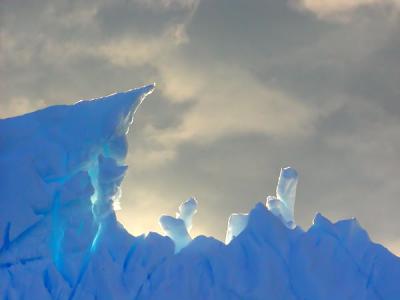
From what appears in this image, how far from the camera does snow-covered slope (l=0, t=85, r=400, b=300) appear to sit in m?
18.8

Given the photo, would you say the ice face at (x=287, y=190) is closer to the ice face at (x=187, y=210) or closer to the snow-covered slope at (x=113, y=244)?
the snow-covered slope at (x=113, y=244)

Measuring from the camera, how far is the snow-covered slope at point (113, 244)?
18.8 metres

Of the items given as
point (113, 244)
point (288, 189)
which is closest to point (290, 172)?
point (288, 189)

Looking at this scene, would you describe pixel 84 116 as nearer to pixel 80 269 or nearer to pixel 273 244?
pixel 80 269

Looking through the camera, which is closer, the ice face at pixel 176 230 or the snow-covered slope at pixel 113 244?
the snow-covered slope at pixel 113 244

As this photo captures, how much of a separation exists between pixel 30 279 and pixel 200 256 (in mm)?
4086

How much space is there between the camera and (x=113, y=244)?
19.4 meters

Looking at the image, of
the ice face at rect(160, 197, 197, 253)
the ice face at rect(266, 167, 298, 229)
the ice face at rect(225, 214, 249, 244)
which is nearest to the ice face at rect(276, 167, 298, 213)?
the ice face at rect(266, 167, 298, 229)

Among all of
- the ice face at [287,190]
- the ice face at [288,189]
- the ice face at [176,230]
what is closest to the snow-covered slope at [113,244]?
the ice face at [176,230]

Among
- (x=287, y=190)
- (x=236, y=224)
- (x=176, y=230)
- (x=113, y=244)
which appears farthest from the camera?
(x=287, y=190)

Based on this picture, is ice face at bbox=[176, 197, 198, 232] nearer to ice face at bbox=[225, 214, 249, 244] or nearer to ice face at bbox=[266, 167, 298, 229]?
ice face at bbox=[225, 214, 249, 244]

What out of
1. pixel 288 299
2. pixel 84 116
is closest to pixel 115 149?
pixel 84 116

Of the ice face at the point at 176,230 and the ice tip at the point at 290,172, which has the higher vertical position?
the ice tip at the point at 290,172

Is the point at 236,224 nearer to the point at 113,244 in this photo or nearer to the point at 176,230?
the point at 176,230
